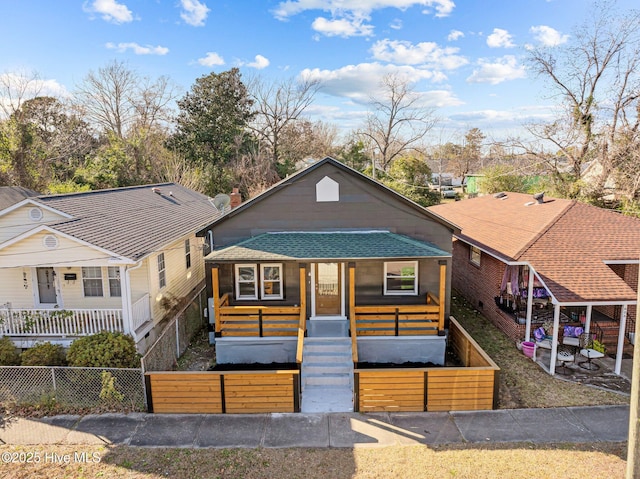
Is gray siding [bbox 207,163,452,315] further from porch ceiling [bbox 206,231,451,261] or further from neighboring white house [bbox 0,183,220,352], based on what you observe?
neighboring white house [bbox 0,183,220,352]

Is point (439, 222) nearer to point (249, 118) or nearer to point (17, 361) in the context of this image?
point (17, 361)

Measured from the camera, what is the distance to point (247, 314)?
12742 millimetres

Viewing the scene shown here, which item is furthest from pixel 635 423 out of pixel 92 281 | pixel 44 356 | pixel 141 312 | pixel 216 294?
pixel 92 281

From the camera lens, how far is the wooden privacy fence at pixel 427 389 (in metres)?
10.0

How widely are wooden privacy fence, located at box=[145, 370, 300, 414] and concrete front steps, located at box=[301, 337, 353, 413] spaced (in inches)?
30.1

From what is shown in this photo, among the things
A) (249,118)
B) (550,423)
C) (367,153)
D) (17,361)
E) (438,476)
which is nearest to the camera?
(438,476)

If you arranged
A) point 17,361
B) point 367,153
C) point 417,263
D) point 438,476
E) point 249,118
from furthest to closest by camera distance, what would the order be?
point 367,153 → point 249,118 → point 417,263 → point 17,361 → point 438,476

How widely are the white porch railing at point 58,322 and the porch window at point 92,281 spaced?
3.80 feet

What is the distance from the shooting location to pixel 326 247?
12.7 metres

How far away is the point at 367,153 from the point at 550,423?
1943 inches

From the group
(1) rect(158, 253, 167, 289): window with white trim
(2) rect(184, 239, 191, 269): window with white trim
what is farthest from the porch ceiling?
(2) rect(184, 239, 191, 269): window with white trim

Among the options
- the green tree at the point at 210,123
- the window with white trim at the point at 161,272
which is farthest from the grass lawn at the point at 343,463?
the green tree at the point at 210,123

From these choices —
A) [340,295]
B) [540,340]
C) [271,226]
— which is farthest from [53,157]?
[540,340]

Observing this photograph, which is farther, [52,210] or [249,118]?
[249,118]
